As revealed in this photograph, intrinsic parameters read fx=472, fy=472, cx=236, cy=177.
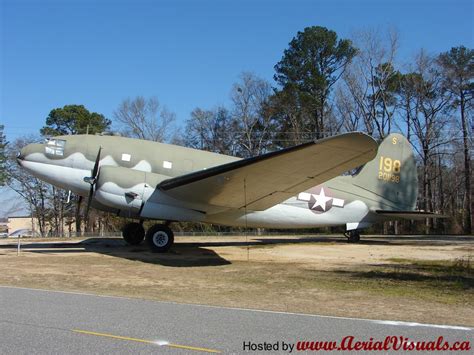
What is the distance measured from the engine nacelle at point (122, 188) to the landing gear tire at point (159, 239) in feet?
3.20

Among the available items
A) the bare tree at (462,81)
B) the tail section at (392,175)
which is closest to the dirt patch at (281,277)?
the tail section at (392,175)

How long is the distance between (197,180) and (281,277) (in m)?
5.11

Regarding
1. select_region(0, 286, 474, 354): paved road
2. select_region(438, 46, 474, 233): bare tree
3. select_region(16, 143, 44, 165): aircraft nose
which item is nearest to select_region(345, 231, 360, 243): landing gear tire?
select_region(16, 143, 44, 165): aircraft nose

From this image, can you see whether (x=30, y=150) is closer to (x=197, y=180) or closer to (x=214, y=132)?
(x=197, y=180)

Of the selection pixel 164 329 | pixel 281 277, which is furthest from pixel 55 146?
pixel 164 329

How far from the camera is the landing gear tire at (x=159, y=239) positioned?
53.8 ft

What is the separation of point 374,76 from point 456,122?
378 inches

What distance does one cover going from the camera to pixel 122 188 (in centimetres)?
1611

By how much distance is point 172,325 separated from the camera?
20.4 ft

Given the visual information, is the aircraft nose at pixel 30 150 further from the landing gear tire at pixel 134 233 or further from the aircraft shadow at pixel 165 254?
the landing gear tire at pixel 134 233

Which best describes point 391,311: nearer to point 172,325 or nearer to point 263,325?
point 263,325

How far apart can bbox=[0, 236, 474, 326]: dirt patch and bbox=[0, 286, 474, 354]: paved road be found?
0.85 meters

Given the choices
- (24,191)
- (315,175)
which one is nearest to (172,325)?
(315,175)

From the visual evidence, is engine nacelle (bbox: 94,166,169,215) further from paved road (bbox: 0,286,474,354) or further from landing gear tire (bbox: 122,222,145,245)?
paved road (bbox: 0,286,474,354)
